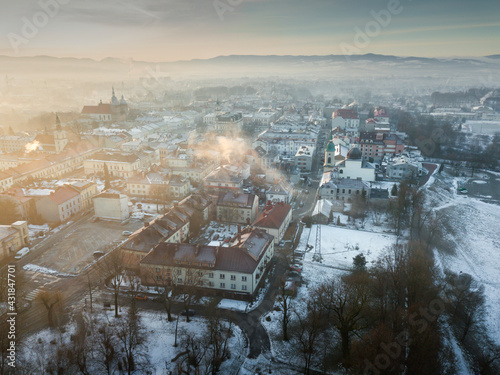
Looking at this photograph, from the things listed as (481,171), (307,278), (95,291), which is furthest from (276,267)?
(481,171)

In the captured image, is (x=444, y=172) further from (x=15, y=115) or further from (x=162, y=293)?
(x=15, y=115)

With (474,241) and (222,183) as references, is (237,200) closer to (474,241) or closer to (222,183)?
(222,183)

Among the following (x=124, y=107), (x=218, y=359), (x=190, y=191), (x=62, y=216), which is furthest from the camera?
(x=124, y=107)

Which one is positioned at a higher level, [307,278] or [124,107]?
[124,107]

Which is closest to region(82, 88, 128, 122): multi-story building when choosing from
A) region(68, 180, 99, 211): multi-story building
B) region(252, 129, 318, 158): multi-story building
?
region(252, 129, 318, 158): multi-story building

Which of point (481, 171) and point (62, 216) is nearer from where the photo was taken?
point (62, 216)

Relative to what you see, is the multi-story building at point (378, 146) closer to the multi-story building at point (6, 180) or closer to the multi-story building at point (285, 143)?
the multi-story building at point (285, 143)

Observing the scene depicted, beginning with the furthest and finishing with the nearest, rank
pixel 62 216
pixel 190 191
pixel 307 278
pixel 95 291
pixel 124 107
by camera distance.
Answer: pixel 124 107 → pixel 190 191 → pixel 62 216 → pixel 307 278 → pixel 95 291

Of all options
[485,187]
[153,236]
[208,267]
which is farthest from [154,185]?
[485,187]

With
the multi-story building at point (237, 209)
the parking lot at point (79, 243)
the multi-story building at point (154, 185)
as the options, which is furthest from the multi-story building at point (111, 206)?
the multi-story building at point (237, 209)
